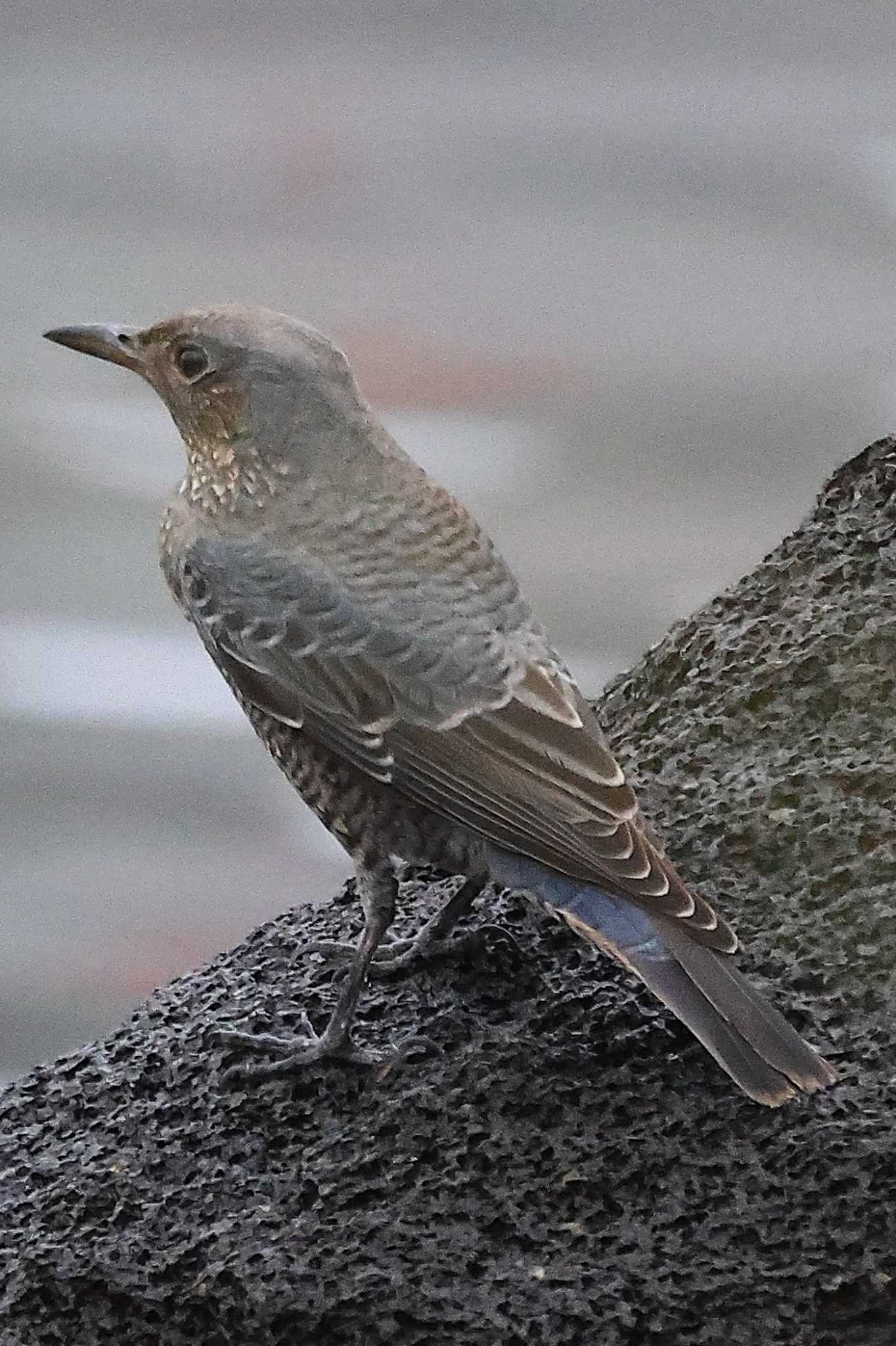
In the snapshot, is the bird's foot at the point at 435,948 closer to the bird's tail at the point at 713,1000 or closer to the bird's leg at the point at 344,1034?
the bird's leg at the point at 344,1034

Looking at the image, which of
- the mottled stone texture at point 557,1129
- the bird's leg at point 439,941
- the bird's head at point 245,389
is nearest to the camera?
the mottled stone texture at point 557,1129

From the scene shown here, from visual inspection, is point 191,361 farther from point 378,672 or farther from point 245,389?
point 378,672

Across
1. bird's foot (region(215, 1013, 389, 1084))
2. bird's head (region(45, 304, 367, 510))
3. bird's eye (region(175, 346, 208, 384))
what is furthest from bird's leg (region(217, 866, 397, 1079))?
bird's eye (region(175, 346, 208, 384))

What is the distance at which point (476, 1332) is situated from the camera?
2002 millimetres

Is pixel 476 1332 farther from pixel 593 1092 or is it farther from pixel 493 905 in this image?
pixel 493 905

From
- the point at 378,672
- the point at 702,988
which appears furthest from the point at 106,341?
the point at 702,988

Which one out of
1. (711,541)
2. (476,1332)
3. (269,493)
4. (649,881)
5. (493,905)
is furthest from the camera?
(711,541)

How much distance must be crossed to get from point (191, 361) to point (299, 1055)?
87 cm

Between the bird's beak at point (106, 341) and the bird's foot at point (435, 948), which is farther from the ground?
the bird's beak at point (106, 341)

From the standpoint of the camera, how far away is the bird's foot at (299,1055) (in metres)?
2.37

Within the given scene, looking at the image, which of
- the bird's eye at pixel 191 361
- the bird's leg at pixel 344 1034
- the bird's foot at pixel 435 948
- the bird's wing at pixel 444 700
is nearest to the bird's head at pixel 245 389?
the bird's eye at pixel 191 361

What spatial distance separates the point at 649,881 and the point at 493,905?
0.53 meters

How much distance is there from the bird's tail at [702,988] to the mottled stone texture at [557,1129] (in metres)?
0.07

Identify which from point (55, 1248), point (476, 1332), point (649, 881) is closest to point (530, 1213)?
point (476, 1332)
